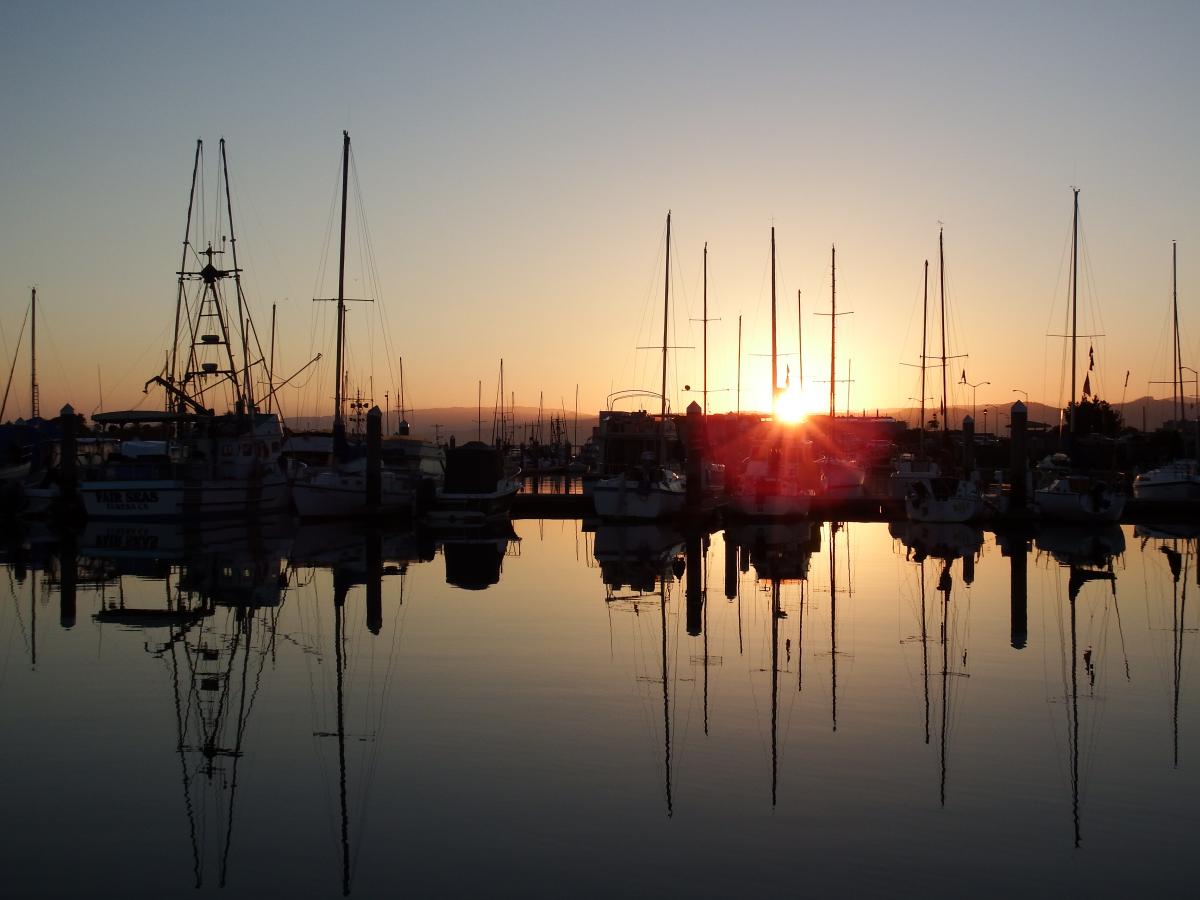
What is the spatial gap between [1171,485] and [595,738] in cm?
4297

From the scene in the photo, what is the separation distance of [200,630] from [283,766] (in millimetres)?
9258

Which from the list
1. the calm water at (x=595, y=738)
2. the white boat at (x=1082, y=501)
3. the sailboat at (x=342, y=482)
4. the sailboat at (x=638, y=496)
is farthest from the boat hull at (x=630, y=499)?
the calm water at (x=595, y=738)

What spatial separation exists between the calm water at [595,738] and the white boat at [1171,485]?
84.3ft

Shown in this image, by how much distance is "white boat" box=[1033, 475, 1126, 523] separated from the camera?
43469mm

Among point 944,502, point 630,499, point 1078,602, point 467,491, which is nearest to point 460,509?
point 467,491

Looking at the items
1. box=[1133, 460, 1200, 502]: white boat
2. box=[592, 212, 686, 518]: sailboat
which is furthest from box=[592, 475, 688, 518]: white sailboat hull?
box=[1133, 460, 1200, 502]: white boat

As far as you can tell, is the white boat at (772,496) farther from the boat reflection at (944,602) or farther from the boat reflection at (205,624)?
the boat reflection at (205,624)

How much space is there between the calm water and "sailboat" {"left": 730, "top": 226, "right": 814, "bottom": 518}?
1815cm

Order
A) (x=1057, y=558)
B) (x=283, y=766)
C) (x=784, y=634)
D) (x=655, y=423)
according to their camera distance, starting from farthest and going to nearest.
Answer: (x=655, y=423) → (x=1057, y=558) → (x=784, y=634) → (x=283, y=766)

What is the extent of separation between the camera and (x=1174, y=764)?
498 inches

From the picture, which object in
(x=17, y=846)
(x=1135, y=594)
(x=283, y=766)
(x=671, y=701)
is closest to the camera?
(x=17, y=846)

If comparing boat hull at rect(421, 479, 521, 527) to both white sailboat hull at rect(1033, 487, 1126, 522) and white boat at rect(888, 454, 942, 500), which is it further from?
white sailboat hull at rect(1033, 487, 1126, 522)

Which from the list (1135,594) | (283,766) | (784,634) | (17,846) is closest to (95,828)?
(17,846)

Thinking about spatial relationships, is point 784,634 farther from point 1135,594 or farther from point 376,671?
point 1135,594
